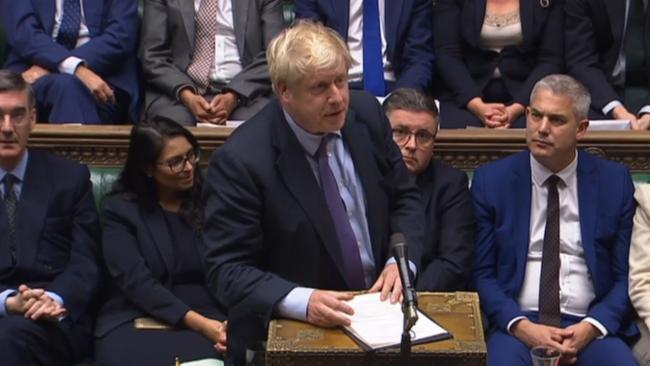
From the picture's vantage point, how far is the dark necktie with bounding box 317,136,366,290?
2.61 meters

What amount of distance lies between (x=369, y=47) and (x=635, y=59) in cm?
97

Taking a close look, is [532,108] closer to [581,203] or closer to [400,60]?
[581,203]

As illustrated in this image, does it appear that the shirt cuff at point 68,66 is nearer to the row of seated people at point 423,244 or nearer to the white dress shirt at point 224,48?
the white dress shirt at point 224,48

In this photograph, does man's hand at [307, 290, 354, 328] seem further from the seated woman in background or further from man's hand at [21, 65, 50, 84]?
man's hand at [21, 65, 50, 84]

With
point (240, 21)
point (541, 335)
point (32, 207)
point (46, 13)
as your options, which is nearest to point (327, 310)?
point (541, 335)

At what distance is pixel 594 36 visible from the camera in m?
4.57

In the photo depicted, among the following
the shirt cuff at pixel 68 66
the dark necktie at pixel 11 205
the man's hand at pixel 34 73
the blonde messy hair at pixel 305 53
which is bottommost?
the dark necktie at pixel 11 205

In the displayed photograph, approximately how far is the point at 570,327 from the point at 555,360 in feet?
2.28

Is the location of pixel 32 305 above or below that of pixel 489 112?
below

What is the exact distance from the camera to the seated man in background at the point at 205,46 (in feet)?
14.4

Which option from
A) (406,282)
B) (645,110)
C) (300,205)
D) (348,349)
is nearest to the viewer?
(406,282)

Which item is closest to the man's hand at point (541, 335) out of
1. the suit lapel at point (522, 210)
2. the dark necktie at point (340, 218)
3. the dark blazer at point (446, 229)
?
the suit lapel at point (522, 210)

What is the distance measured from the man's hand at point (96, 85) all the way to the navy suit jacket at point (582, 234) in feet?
4.84

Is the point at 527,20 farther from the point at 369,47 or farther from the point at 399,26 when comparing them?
the point at 369,47
